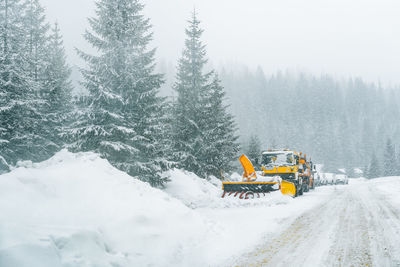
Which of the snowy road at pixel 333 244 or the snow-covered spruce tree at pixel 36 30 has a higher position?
the snow-covered spruce tree at pixel 36 30

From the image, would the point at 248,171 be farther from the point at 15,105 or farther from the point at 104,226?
the point at 15,105

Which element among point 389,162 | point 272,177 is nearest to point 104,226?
point 272,177

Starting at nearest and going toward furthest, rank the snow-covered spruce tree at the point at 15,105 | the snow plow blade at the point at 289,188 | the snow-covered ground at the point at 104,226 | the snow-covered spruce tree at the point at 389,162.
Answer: the snow-covered ground at the point at 104,226 < the snow-covered spruce tree at the point at 15,105 < the snow plow blade at the point at 289,188 < the snow-covered spruce tree at the point at 389,162

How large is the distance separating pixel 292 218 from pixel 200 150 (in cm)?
1261

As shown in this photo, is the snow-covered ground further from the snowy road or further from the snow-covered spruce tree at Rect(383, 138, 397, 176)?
the snow-covered spruce tree at Rect(383, 138, 397, 176)

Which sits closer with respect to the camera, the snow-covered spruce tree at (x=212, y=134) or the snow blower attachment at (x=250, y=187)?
the snow blower attachment at (x=250, y=187)

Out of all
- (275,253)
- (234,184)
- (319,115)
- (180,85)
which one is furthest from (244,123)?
(275,253)

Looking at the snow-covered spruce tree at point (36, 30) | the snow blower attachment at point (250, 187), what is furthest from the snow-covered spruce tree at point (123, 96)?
the snow-covered spruce tree at point (36, 30)

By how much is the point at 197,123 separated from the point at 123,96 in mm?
8037

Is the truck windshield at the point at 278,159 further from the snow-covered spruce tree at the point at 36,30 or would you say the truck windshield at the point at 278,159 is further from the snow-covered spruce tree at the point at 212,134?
the snow-covered spruce tree at the point at 36,30

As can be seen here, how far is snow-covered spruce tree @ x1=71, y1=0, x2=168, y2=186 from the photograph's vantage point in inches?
555

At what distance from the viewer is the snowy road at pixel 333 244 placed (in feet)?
17.9

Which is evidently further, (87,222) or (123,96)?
(123,96)

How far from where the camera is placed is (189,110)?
22734 mm
